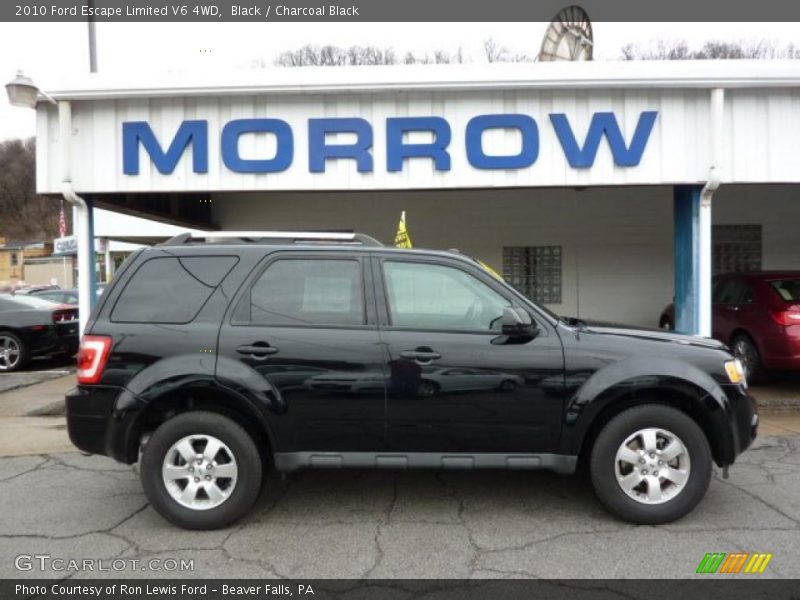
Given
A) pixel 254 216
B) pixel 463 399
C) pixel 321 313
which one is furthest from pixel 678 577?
pixel 254 216

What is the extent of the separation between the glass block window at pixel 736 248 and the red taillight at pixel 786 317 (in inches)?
189

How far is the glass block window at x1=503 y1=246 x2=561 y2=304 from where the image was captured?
1231cm

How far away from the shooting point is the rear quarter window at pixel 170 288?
4.11m

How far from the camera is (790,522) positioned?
161 inches

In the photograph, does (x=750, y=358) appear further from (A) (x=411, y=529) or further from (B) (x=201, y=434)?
(B) (x=201, y=434)

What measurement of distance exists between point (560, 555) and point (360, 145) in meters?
5.25

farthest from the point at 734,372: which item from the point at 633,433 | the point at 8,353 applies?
the point at 8,353

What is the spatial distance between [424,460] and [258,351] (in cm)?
127

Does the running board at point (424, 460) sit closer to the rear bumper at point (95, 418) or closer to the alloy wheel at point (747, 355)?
the rear bumper at point (95, 418)

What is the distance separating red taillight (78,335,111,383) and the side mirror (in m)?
2.53

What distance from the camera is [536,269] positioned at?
1236 centimetres

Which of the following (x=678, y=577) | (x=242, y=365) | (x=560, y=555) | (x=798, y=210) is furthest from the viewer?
(x=798, y=210)

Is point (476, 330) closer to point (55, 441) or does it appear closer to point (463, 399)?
point (463, 399)

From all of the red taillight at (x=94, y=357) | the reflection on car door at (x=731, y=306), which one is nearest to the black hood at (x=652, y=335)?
the red taillight at (x=94, y=357)
